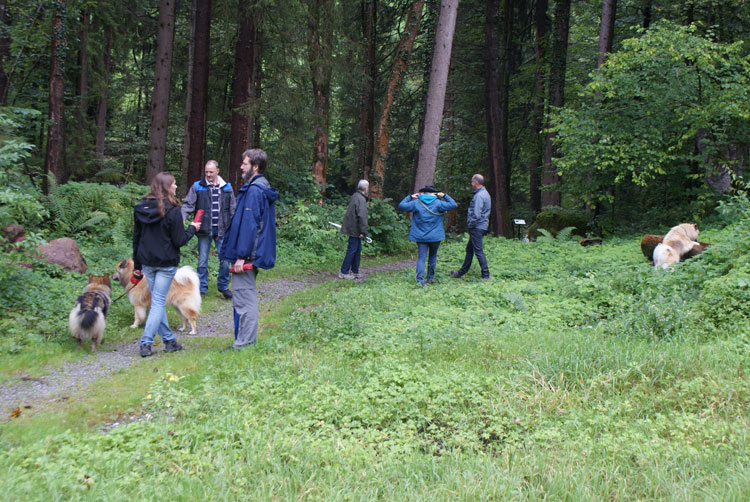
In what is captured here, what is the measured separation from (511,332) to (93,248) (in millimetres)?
9557

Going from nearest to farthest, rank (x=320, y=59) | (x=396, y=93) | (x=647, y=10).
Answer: (x=320, y=59) → (x=396, y=93) → (x=647, y=10)

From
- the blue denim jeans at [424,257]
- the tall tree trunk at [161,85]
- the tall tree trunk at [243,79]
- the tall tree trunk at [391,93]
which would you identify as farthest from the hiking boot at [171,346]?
the tall tree trunk at [391,93]

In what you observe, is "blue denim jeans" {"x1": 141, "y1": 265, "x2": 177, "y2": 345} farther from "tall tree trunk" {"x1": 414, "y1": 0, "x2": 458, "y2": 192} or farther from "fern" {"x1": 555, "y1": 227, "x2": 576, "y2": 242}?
"fern" {"x1": 555, "y1": 227, "x2": 576, "y2": 242}

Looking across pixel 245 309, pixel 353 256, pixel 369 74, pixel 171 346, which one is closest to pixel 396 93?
pixel 369 74

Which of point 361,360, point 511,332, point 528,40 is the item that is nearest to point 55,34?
point 361,360

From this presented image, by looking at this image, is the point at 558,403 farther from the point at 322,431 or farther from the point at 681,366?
the point at 322,431

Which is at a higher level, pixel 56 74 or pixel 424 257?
pixel 56 74

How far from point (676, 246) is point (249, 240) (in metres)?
7.89

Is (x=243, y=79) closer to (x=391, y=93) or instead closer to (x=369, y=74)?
(x=391, y=93)

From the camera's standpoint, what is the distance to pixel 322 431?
4129 millimetres

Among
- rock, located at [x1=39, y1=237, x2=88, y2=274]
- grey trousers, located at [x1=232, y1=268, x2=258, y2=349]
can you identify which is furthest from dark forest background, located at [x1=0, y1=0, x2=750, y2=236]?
grey trousers, located at [x1=232, y1=268, x2=258, y2=349]

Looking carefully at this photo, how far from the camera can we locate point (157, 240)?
630 centimetres

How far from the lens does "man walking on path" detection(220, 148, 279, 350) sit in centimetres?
614

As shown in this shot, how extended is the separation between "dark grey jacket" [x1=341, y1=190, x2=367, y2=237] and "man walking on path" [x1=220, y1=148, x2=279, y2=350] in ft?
18.6
